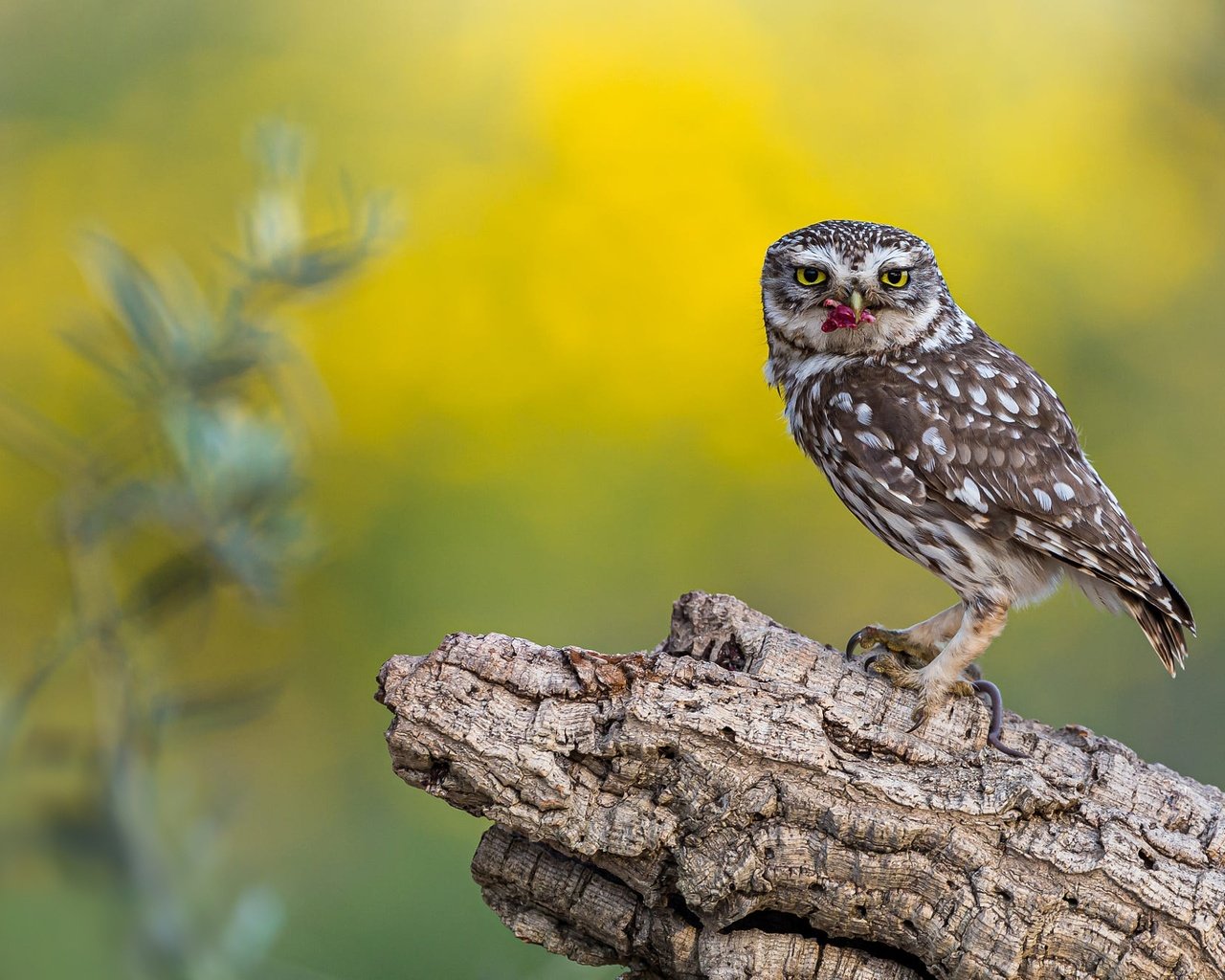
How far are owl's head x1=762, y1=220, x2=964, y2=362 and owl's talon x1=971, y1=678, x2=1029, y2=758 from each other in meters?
0.67

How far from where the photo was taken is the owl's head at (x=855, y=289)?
2436mm

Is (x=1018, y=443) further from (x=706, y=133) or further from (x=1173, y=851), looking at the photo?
(x=706, y=133)

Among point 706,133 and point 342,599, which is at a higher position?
point 706,133

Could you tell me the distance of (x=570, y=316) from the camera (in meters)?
4.61

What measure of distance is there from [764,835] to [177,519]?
1.59 metres

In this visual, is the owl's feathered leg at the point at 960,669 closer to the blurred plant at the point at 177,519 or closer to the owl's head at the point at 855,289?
the owl's head at the point at 855,289

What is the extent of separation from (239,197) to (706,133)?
167cm

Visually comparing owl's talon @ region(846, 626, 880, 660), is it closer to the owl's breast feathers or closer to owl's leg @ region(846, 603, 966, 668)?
owl's leg @ region(846, 603, 966, 668)

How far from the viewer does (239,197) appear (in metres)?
4.41

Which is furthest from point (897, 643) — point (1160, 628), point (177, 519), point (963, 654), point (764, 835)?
point (177, 519)

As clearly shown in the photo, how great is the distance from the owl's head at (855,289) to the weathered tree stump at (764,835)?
0.75 meters

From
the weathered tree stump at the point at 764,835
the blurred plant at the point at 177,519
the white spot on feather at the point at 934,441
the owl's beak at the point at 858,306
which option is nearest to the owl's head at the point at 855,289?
the owl's beak at the point at 858,306

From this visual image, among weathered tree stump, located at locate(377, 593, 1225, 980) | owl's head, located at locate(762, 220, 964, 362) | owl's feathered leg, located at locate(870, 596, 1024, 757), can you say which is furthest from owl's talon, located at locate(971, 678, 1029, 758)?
owl's head, located at locate(762, 220, 964, 362)

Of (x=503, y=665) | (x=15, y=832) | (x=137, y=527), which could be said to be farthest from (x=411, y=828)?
(x=503, y=665)
